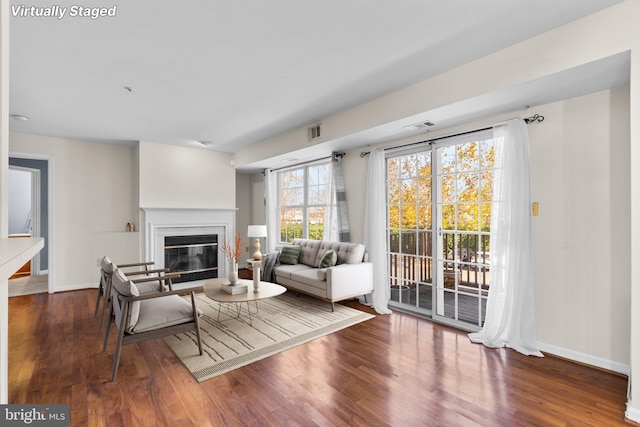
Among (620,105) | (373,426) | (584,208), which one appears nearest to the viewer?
(373,426)

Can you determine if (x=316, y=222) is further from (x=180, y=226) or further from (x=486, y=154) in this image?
(x=486, y=154)

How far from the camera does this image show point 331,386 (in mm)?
2350

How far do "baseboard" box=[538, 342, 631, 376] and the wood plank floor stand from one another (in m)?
0.08

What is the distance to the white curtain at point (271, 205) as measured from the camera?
21.5 ft

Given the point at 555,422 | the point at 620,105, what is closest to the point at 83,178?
the point at 555,422

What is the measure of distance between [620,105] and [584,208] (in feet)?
2.87

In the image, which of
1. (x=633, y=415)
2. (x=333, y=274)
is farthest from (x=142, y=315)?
(x=633, y=415)

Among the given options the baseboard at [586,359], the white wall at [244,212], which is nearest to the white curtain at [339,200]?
the baseboard at [586,359]

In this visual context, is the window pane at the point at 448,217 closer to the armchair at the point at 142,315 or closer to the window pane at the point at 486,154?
the window pane at the point at 486,154

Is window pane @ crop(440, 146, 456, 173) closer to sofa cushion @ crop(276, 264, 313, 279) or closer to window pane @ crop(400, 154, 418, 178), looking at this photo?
window pane @ crop(400, 154, 418, 178)

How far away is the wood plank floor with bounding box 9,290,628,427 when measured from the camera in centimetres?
200

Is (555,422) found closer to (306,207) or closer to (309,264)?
(309,264)

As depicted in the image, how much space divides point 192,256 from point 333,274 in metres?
3.13

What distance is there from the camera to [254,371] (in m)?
2.57
